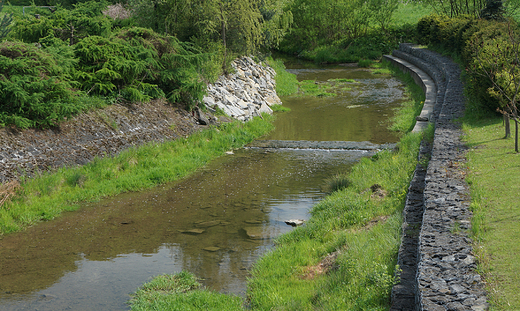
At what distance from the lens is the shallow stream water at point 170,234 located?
24.0 ft

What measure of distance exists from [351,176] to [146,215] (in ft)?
17.0

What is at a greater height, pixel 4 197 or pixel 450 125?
pixel 450 125

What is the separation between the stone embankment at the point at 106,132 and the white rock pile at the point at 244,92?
0.14 feet

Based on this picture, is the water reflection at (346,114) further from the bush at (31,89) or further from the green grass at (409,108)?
the bush at (31,89)

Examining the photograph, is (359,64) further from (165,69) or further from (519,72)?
(519,72)

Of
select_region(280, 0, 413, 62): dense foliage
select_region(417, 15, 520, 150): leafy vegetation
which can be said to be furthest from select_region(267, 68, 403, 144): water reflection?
select_region(280, 0, 413, 62): dense foliage

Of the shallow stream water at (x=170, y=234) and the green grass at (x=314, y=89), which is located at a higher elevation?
the green grass at (x=314, y=89)

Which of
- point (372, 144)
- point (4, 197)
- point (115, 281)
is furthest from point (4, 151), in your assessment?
point (372, 144)

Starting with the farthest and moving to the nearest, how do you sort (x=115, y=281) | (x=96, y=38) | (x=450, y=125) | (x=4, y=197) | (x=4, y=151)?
(x=96, y=38) < (x=450, y=125) < (x=4, y=151) < (x=4, y=197) < (x=115, y=281)

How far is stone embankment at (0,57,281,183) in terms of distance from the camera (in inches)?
428

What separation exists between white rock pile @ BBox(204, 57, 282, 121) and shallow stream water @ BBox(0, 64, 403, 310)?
13.5 ft

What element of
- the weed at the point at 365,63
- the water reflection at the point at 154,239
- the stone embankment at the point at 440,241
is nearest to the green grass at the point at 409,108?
the stone embankment at the point at 440,241

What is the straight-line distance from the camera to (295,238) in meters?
8.79

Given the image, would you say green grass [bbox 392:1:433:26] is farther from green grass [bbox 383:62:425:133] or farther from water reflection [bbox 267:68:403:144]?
green grass [bbox 383:62:425:133]
